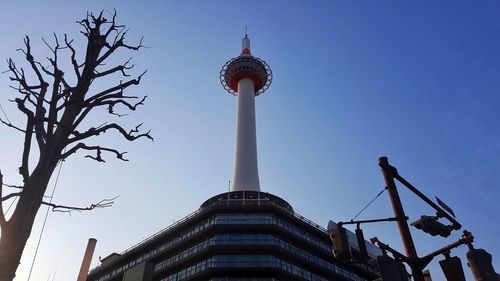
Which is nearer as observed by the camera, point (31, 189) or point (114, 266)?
point (31, 189)

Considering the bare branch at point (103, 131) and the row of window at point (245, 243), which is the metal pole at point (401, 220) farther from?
the row of window at point (245, 243)

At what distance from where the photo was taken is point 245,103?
316 ft

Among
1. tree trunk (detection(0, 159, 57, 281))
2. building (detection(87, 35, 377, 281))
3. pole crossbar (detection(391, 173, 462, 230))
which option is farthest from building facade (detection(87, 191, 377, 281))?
tree trunk (detection(0, 159, 57, 281))

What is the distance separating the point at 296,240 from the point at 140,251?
26437mm

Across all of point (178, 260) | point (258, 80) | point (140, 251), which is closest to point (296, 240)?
point (178, 260)

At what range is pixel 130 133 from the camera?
805cm

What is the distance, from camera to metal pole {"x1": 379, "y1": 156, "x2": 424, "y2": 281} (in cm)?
842

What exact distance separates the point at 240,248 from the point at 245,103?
47840mm

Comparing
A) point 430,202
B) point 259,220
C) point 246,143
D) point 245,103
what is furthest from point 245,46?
point 430,202

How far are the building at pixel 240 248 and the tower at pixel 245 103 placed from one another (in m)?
5.96

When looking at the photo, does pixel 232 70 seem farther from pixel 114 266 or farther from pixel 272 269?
pixel 272 269

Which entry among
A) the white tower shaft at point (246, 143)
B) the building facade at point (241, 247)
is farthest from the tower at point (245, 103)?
the building facade at point (241, 247)

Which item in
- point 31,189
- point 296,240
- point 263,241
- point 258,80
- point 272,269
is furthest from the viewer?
point 258,80

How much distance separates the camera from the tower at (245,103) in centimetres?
8138
